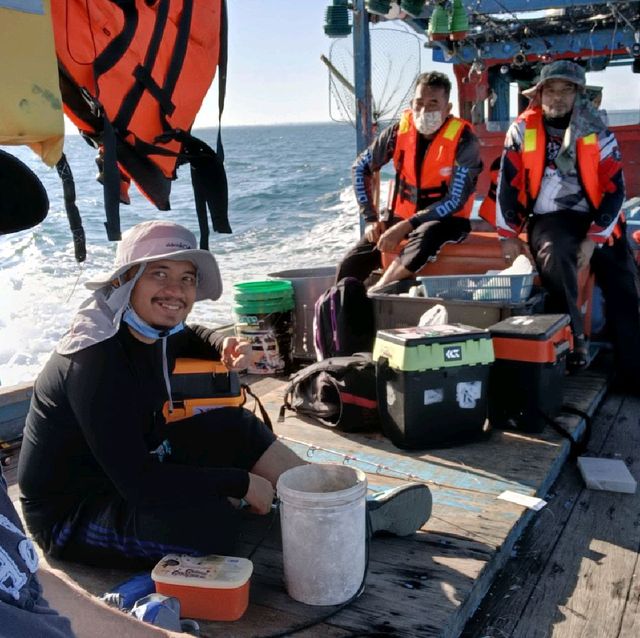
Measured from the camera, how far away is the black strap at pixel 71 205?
243cm

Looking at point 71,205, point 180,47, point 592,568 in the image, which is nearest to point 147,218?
point 180,47

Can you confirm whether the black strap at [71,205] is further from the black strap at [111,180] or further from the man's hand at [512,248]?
the man's hand at [512,248]

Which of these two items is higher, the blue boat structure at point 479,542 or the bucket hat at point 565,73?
the bucket hat at point 565,73

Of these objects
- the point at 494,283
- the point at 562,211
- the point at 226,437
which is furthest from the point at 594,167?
the point at 226,437

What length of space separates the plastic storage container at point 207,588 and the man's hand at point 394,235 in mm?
3152

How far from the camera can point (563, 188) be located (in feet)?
15.6

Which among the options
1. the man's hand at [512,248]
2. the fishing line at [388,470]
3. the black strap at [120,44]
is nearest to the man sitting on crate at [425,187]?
the man's hand at [512,248]

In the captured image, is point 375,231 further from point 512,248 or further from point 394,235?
point 512,248

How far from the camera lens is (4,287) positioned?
43.6 feet

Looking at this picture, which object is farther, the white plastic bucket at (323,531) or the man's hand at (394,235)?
the man's hand at (394,235)

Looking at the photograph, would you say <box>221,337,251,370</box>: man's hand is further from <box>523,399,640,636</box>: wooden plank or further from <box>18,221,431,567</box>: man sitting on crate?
<box>523,399,640,636</box>: wooden plank

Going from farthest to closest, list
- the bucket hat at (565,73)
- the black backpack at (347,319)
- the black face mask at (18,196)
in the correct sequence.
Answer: the black backpack at (347,319), the bucket hat at (565,73), the black face mask at (18,196)

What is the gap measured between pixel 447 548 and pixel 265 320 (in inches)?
113

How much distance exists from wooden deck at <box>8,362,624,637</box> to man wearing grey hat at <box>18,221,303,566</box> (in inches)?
8.7
